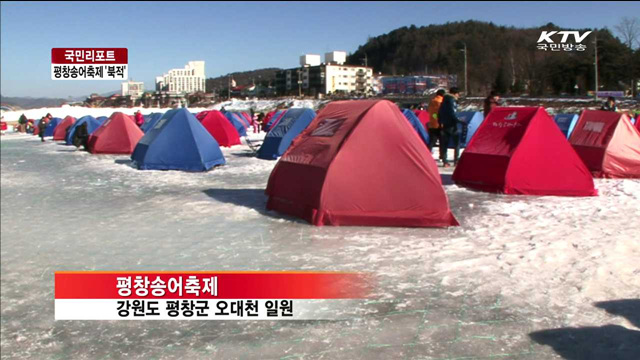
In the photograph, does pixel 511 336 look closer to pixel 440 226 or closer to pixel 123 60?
pixel 440 226

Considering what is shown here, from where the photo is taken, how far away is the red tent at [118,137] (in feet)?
65.7

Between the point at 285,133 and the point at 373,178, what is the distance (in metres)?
9.87

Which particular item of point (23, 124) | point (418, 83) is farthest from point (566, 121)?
point (418, 83)

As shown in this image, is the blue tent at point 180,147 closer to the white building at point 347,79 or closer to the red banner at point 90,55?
the red banner at point 90,55

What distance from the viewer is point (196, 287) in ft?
13.7

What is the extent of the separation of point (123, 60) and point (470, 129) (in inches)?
490

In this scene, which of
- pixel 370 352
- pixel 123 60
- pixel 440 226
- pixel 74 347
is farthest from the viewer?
pixel 123 60

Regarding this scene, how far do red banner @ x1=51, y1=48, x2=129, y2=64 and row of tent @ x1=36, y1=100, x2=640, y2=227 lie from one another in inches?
106

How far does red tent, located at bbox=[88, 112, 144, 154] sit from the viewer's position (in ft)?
65.7

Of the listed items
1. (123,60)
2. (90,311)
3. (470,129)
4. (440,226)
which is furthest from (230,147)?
(90,311)

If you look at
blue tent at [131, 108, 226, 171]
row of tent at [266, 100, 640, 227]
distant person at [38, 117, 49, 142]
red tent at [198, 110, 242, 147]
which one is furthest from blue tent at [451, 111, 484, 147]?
distant person at [38, 117, 49, 142]

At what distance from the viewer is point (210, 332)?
152 inches
